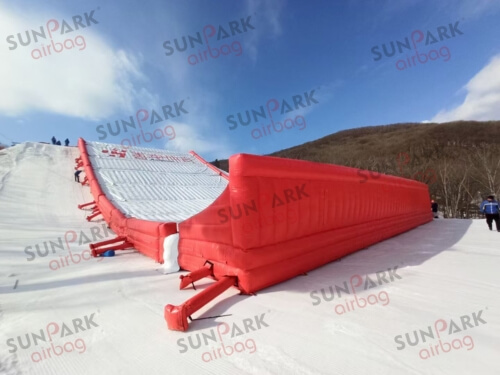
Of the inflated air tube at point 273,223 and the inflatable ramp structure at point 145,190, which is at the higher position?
the inflatable ramp structure at point 145,190

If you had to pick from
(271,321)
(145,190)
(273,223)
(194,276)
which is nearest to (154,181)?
(145,190)

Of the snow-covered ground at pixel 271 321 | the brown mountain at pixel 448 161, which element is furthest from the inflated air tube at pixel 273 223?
the brown mountain at pixel 448 161

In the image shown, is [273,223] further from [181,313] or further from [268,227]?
[181,313]

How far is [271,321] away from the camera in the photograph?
1397mm

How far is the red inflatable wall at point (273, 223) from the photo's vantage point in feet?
5.85

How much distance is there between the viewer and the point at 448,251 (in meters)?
2.92

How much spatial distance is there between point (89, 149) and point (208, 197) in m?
5.08

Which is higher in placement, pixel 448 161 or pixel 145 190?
pixel 145 190

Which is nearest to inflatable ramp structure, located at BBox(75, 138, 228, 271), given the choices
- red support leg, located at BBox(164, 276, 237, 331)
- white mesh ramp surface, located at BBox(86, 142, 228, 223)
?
white mesh ramp surface, located at BBox(86, 142, 228, 223)

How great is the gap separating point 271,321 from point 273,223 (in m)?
0.69

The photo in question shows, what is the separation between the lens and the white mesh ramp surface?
554 cm

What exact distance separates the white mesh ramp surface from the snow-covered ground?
247 centimetres

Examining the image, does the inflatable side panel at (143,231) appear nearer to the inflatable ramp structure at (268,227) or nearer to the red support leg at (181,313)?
the inflatable ramp structure at (268,227)

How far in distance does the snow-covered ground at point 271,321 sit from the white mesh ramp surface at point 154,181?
2472 millimetres
